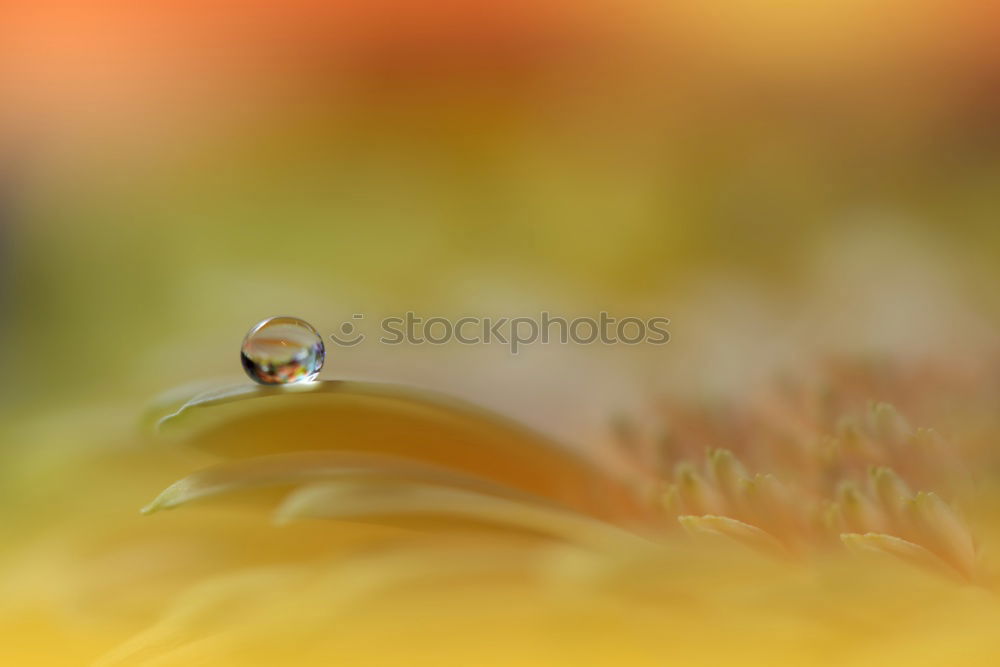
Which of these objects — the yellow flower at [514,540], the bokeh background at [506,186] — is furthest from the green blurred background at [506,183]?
the yellow flower at [514,540]

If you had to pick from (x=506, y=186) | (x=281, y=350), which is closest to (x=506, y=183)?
(x=506, y=186)

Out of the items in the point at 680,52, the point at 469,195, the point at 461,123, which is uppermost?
the point at 680,52

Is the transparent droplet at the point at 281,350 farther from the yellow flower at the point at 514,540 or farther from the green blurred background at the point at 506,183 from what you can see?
the green blurred background at the point at 506,183

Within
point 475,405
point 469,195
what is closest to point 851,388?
point 475,405

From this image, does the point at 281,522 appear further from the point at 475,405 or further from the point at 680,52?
the point at 680,52

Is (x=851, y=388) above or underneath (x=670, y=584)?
above

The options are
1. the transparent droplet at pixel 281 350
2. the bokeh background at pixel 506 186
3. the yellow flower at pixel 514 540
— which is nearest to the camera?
the yellow flower at pixel 514 540
